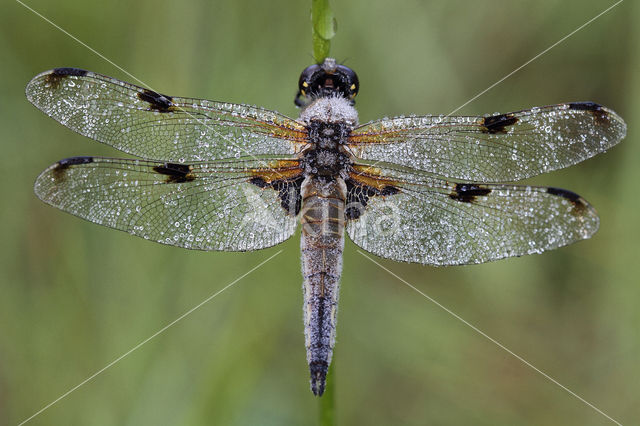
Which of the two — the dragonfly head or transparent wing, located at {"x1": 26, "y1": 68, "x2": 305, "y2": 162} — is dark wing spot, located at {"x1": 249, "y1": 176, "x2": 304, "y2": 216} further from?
the dragonfly head

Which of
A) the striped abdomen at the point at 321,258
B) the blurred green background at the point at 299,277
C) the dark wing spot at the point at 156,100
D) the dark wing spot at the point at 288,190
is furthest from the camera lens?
the blurred green background at the point at 299,277

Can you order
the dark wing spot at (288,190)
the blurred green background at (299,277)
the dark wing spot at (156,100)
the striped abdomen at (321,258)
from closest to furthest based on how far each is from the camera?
the striped abdomen at (321,258) → the dark wing spot at (156,100) → the dark wing spot at (288,190) → the blurred green background at (299,277)

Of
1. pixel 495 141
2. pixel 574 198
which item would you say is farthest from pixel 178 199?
pixel 574 198

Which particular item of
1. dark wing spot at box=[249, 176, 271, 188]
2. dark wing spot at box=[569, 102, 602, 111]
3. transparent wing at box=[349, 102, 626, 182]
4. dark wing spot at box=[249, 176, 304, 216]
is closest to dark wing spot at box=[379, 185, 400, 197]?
transparent wing at box=[349, 102, 626, 182]

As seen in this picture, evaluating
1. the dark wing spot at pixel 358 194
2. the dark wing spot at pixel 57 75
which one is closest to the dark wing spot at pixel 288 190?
the dark wing spot at pixel 358 194

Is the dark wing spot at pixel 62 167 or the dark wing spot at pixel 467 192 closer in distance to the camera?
the dark wing spot at pixel 62 167

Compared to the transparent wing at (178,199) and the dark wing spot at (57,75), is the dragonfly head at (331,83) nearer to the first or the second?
the transparent wing at (178,199)

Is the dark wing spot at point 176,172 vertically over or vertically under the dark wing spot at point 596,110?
under
